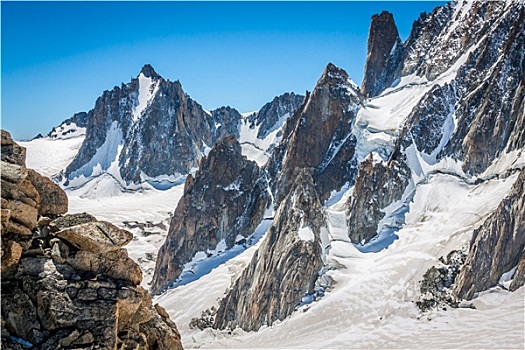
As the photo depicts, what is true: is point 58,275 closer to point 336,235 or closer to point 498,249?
point 498,249

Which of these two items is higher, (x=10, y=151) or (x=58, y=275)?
(x=10, y=151)

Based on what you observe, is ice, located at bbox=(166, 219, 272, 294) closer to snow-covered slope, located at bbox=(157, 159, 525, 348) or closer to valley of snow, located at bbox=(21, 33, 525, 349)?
valley of snow, located at bbox=(21, 33, 525, 349)

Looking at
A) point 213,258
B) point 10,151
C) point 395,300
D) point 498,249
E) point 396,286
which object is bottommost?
point 213,258

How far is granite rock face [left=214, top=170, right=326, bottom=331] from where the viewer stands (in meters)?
73.2

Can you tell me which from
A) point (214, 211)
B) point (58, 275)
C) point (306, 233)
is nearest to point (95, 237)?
point (58, 275)

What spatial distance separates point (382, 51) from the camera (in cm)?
17962

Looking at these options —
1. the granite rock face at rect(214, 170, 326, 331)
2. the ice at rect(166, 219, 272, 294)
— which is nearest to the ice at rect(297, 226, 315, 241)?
the granite rock face at rect(214, 170, 326, 331)

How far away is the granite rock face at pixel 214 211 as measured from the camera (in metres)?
113

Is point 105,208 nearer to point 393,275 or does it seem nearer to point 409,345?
point 393,275

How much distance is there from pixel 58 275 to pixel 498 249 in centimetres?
5572

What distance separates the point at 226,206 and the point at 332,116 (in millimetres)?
34944

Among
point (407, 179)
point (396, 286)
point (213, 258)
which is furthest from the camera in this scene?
point (213, 258)

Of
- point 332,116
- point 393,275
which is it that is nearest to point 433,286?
point 393,275

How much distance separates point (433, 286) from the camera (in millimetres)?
64688
